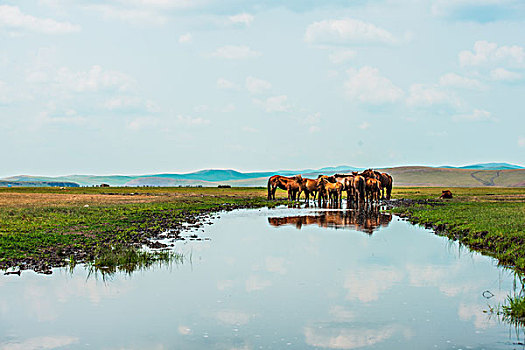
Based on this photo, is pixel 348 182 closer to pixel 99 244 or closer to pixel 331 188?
pixel 331 188

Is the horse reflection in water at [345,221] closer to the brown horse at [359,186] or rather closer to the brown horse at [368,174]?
the brown horse at [359,186]

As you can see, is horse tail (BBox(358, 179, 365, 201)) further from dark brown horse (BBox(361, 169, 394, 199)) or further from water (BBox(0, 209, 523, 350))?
water (BBox(0, 209, 523, 350))

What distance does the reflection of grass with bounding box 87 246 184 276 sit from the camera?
54.1ft

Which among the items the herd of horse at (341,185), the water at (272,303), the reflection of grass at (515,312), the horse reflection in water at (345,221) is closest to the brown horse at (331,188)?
the herd of horse at (341,185)

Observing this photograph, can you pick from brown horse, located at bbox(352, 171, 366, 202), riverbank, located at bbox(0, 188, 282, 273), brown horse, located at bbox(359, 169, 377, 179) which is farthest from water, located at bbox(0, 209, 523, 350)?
brown horse, located at bbox(359, 169, 377, 179)

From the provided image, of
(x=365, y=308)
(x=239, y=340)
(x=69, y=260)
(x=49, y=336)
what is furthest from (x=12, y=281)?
(x=365, y=308)

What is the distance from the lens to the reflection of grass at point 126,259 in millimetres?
16500

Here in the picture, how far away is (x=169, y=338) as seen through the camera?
10.0m

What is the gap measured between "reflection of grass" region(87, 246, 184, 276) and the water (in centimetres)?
56

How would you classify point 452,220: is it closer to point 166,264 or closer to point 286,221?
point 286,221

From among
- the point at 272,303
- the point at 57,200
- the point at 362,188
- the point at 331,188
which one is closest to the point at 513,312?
the point at 272,303

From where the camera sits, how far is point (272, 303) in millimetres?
12391

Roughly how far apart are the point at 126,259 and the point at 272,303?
21.9 feet

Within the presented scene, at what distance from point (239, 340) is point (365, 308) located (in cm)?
328
